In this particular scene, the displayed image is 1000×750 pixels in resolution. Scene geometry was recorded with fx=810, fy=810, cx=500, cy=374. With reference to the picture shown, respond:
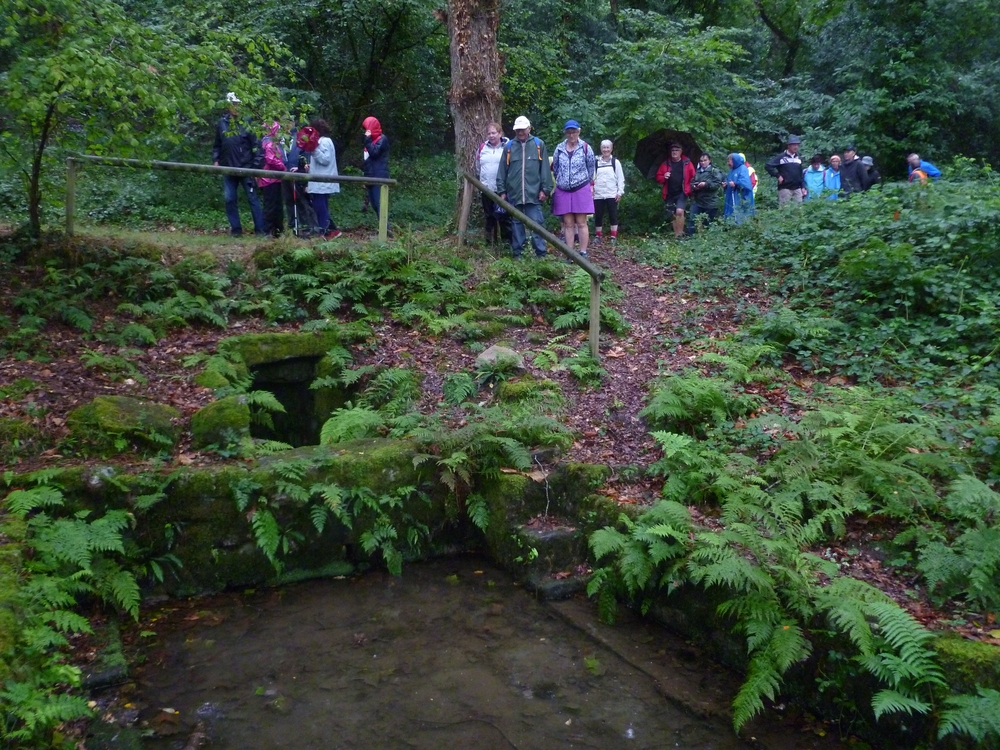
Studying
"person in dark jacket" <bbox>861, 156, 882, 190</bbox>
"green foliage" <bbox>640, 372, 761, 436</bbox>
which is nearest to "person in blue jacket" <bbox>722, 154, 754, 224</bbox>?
"person in dark jacket" <bbox>861, 156, 882, 190</bbox>

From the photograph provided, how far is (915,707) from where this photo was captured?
175 inches

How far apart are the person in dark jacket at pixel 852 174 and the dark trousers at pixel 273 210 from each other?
10473mm

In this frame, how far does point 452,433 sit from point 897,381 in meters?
4.44

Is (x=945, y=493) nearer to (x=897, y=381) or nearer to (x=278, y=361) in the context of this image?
(x=897, y=381)

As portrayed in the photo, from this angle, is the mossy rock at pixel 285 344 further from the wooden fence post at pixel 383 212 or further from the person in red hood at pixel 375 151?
the person in red hood at pixel 375 151

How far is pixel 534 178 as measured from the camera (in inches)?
457

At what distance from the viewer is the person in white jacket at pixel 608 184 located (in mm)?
13812

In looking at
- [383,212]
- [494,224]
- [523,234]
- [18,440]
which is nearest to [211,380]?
[18,440]

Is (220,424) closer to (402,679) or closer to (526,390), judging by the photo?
(526,390)

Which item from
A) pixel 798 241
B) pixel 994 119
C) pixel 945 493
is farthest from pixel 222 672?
pixel 994 119

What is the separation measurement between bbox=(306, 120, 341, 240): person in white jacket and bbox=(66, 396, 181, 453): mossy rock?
570cm

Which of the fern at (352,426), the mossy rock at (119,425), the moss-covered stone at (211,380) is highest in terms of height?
the moss-covered stone at (211,380)

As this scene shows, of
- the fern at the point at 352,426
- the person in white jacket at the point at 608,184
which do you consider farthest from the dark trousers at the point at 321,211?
the fern at the point at 352,426

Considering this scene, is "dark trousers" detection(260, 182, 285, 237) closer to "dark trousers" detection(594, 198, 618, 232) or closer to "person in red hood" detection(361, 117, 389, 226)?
"person in red hood" detection(361, 117, 389, 226)
